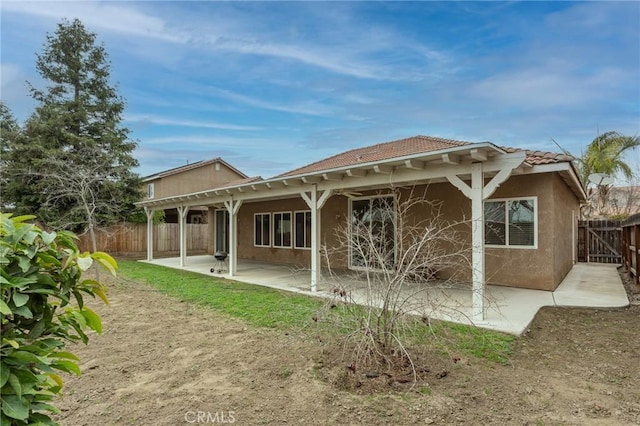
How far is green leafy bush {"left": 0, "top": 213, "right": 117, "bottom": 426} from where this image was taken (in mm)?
1346

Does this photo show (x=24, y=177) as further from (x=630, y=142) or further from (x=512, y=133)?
(x=630, y=142)

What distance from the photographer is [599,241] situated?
46.3ft

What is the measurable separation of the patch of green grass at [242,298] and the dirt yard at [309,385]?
638 millimetres

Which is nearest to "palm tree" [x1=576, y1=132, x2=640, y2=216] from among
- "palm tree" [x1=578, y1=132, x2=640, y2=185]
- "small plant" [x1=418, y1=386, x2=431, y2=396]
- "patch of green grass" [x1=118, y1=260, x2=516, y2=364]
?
"palm tree" [x1=578, y1=132, x2=640, y2=185]

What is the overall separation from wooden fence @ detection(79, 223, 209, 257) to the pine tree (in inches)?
34.8

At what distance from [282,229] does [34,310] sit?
1277cm

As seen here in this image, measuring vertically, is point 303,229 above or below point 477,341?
above

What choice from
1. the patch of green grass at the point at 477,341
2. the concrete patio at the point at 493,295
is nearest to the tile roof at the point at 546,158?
the concrete patio at the point at 493,295

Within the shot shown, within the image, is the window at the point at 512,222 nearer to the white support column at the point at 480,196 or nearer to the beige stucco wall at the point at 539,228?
the beige stucco wall at the point at 539,228

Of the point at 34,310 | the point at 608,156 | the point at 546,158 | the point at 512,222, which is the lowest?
the point at 34,310

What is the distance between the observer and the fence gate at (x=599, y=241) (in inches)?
542

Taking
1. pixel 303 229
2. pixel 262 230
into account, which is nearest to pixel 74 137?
pixel 262 230

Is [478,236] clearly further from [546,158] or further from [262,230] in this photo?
[262,230]

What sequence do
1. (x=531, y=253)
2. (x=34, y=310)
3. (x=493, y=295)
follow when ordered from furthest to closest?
(x=531, y=253) < (x=493, y=295) < (x=34, y=310)
